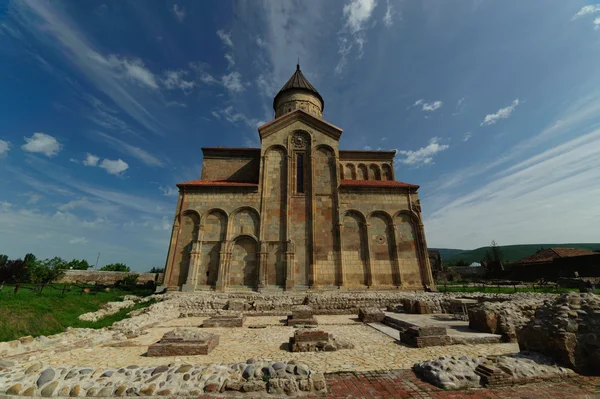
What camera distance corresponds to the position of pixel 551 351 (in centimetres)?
454

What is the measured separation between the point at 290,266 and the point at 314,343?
1024 centimetres

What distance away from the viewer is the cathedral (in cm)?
1619

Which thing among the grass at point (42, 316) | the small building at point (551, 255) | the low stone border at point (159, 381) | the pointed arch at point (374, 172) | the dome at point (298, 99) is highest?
the dome at point (298, 99)

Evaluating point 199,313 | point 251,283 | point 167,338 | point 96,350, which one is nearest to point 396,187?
point 251,283

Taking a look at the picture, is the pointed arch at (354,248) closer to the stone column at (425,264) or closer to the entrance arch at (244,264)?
the stone column at (425,264)

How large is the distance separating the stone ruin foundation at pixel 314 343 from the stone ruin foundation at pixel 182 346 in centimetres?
210

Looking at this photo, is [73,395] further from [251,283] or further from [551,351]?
[251,283]

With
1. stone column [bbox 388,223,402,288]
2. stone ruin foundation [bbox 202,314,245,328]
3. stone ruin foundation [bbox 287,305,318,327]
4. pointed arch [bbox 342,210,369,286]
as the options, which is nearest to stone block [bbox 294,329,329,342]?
stone ruin foundation [bbox 287,305,318,327]

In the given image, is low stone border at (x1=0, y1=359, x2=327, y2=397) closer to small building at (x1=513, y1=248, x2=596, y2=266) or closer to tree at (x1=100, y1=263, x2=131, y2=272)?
small building at (x1=513, y1=248, x2=596, y2=266)

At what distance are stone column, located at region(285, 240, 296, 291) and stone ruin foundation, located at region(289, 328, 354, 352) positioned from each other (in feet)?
31.8

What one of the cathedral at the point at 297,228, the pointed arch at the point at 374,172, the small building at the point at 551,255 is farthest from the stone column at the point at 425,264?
the small building at the point at 551,255

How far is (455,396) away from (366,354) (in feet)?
8.04

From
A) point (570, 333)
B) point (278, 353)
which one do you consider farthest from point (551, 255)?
point (278, 353)

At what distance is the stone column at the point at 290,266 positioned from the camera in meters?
15.8
